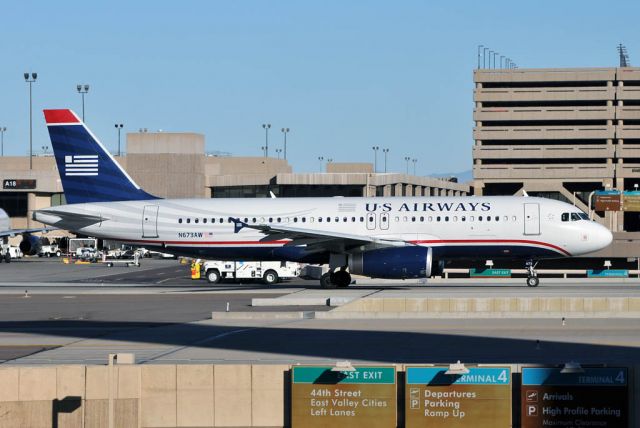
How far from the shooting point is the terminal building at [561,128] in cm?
16850

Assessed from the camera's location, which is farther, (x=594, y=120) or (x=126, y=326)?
(x=594, y=120)

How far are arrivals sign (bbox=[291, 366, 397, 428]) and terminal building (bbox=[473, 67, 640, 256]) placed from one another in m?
152

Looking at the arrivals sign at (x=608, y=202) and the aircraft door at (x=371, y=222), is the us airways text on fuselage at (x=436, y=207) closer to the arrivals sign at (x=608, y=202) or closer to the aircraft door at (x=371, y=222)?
the aircraft door at (x=371, y=222)

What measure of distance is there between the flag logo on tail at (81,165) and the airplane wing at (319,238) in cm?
952

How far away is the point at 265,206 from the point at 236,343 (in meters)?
25.8

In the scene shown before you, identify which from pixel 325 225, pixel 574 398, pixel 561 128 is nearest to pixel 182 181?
pixel 561 128

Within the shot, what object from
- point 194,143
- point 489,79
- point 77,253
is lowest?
point 77,253

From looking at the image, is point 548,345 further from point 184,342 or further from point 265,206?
point 265,206

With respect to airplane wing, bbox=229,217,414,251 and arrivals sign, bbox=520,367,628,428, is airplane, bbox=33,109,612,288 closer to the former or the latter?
airplane wing, bbox=229,217,414,251

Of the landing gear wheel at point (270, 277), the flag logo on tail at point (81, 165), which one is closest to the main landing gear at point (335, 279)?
the landing gear wheel at point (270, 277)

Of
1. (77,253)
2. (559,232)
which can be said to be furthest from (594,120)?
(559,232)

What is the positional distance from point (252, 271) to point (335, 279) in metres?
12.7

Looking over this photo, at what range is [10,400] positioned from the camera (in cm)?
1953

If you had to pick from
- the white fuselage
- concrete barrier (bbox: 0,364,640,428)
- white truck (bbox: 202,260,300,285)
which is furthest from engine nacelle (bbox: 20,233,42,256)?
concrete barrier (bbox: 0,364,640,428)
